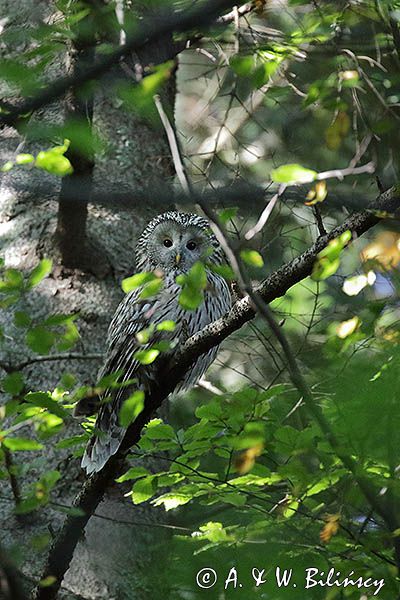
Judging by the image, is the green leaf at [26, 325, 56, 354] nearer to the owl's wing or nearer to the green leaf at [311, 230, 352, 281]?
the green leaf at [311, 230, 352, 281]

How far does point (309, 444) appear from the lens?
8.15ft

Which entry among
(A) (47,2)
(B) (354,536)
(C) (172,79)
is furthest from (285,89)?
(B) (354,536)

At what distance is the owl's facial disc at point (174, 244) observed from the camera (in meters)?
4.05

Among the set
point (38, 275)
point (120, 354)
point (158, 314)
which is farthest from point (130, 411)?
point (158, 314)

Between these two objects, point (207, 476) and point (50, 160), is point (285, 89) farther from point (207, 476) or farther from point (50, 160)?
point (207, 476)

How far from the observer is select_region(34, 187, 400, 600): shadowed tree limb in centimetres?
225

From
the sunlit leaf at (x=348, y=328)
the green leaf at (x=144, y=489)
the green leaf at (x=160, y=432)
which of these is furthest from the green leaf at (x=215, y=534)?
the sunlit leaf at (x=348, y=328)

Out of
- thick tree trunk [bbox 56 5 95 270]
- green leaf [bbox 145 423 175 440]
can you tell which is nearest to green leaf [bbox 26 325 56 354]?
green leaf [bbox 145 423 175 440]

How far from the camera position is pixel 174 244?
407 centimetres

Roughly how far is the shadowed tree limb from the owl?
0.40ft

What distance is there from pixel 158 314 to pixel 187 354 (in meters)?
1.15

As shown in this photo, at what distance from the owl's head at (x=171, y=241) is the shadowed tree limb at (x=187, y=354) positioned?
4.43 ft

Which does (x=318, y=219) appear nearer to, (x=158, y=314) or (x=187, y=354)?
(x=187, y=354)

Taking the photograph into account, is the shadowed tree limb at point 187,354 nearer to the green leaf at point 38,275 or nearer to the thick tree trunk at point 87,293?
the thick tree trunk at point 87,293
